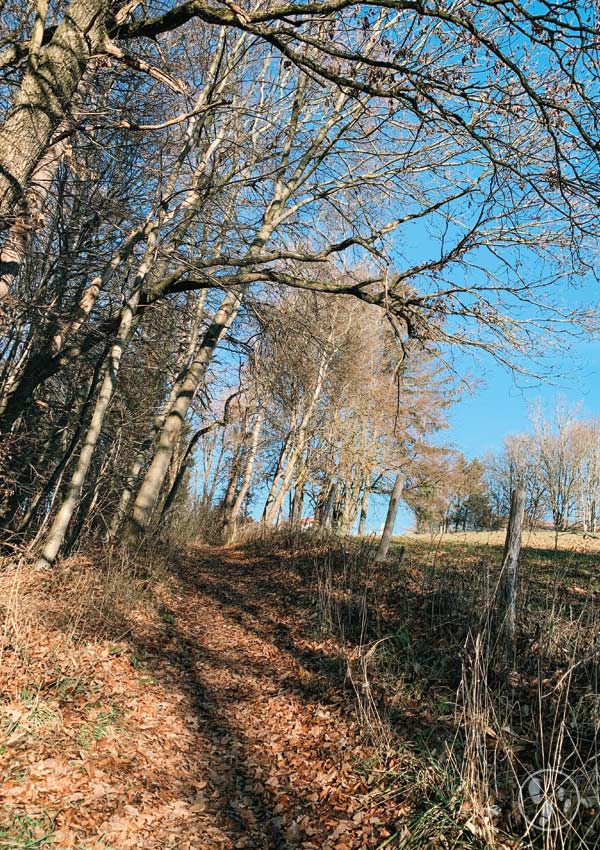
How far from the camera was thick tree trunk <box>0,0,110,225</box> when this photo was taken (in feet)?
13.0

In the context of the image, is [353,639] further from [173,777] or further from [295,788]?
[173,777]

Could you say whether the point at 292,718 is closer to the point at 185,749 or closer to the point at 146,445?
the point at 185,749

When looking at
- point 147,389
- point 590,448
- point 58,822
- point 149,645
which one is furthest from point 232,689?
point 590,448

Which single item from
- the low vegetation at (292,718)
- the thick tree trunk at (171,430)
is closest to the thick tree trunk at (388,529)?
the low vegetation at (292,718)

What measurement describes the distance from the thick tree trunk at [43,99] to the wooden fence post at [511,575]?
5.34 m

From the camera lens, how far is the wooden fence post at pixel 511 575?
5301 mm

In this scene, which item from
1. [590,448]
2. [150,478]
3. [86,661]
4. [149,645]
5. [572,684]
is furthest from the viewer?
[590,448]

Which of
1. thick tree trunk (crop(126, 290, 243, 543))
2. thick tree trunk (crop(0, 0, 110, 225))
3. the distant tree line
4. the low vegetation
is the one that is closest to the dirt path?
the low vegetation

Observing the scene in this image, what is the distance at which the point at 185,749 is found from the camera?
4.53 meters

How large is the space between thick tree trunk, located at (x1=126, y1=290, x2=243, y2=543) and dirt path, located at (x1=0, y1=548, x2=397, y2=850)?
3.16 meters

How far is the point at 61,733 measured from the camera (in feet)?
13.2

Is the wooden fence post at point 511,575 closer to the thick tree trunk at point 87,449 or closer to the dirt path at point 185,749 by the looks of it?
the dirt path at point 185,749

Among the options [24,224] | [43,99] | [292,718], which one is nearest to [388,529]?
[292,718]

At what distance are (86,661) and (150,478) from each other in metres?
5.18
